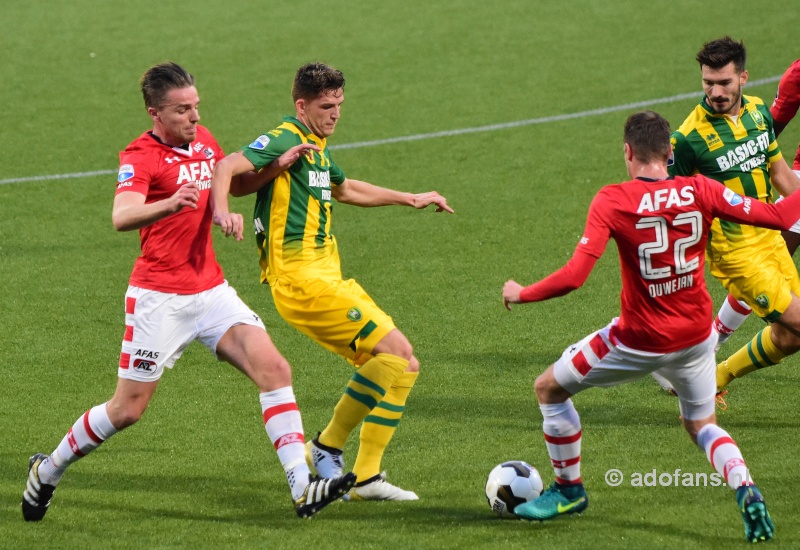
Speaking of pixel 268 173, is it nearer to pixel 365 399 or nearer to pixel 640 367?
pixel 365 399

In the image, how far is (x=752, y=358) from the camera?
309 inches

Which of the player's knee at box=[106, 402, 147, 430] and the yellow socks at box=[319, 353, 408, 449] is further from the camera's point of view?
the yellow socks at box=[319, 353, 408, 449]

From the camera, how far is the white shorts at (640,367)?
5.89 metres

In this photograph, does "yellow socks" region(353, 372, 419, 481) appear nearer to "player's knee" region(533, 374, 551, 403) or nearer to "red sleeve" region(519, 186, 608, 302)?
"player's knee" region(533, 374, 551, 403)

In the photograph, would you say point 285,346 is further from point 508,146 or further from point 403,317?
point 508,146

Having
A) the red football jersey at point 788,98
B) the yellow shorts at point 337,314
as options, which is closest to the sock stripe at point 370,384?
the yellow shorts at point 337,314

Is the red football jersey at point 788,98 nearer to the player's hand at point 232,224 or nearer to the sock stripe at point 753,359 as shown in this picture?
the sock stripe at point 753,359

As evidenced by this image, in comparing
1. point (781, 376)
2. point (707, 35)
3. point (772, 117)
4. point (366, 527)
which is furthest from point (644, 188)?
point (707, 35)

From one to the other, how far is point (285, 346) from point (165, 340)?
10.8ft

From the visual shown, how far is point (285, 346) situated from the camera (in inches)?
375

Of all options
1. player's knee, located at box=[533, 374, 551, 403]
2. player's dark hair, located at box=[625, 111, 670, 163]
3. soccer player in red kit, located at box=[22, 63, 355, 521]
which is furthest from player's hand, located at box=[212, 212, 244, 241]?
player's dark hair, located at box=[625, 111, 670, 163]

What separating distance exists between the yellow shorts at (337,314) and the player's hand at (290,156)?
62cm

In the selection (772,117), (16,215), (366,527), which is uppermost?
(772,117)

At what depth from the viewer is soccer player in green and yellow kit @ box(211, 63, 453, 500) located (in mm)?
6512
